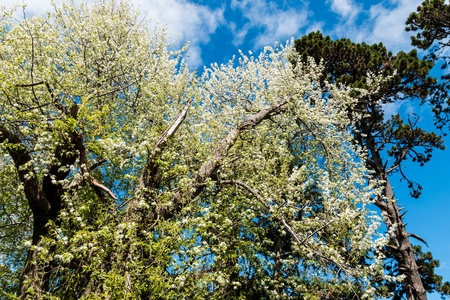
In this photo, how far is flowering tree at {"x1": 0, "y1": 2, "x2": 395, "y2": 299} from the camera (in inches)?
301

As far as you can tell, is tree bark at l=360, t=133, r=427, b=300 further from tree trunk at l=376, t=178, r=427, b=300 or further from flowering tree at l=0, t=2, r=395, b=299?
flowering tree at l=0, t=2, r=395, b=299

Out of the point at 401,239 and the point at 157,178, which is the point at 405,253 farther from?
the point at 157,178

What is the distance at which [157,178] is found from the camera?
9.82 m

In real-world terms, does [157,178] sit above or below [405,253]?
below

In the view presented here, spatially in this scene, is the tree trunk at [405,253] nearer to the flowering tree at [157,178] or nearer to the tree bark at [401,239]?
the tree bark at [401,239]

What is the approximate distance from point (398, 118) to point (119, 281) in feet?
55.8

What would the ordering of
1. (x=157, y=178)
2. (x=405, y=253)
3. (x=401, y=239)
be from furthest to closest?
(x=401, y=239), (x=405, y=253), (x=157, y=178)

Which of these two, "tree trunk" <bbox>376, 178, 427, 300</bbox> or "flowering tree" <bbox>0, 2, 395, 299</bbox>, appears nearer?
"flowering tree" <bbox>0, 2, 395, 299</bbox>

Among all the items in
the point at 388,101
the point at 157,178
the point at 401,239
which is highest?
the point at 388,101

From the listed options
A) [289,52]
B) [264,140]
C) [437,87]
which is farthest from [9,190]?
[437,87]

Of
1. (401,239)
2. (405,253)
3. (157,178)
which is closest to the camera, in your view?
(157,178)

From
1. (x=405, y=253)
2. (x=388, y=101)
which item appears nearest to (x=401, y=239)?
(x=405, y=253)

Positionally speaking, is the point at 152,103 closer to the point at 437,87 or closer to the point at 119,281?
the point at 119,281

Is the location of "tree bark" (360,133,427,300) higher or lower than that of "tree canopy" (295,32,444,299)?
lower
